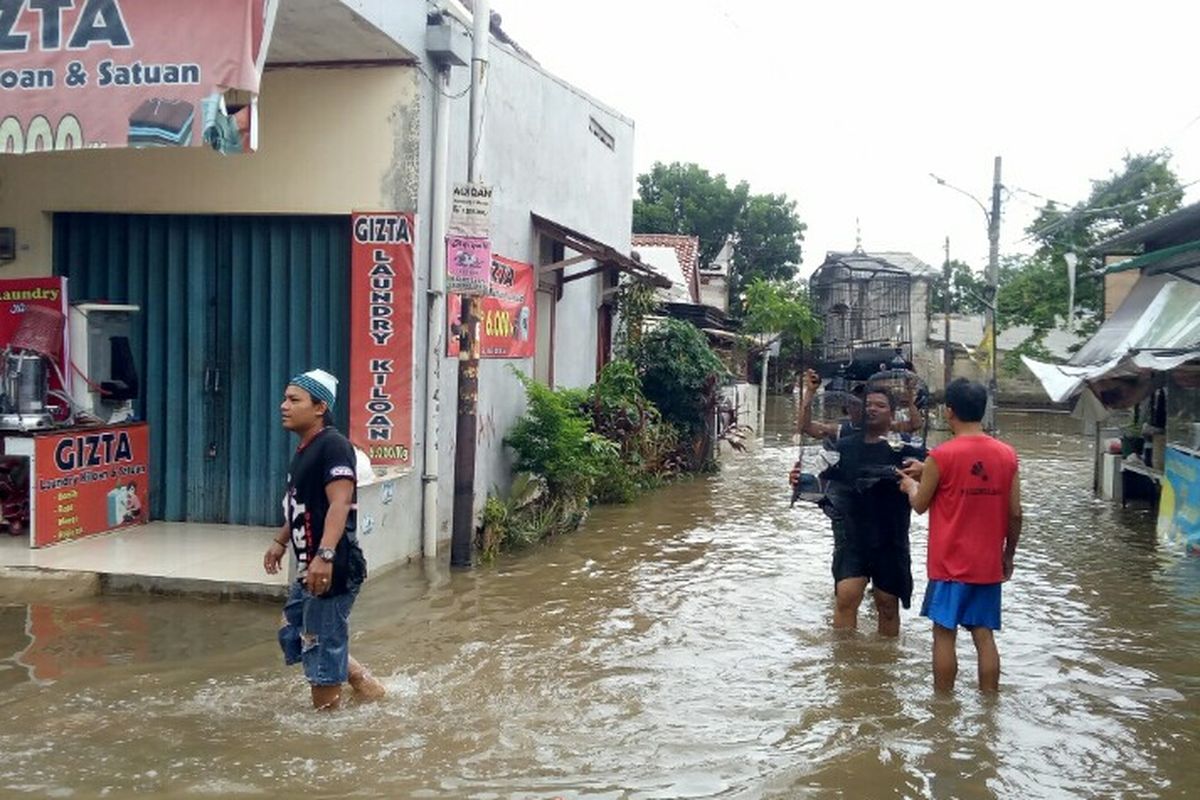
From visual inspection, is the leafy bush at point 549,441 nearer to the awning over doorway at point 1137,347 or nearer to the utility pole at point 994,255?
the awning over doorway at point 1137,347

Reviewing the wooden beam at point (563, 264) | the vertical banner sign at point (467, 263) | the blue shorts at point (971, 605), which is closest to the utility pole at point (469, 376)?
the vertical banner sign at point (467, 263)

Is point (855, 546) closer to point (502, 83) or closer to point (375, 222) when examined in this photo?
point (375, 222)

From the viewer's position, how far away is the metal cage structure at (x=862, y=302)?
122 ft

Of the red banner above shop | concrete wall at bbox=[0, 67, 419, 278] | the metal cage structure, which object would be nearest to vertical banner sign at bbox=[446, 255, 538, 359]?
concrete wall at bbox=[0, 67, 419, 278]

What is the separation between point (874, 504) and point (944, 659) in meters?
1.16

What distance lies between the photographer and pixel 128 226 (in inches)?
371

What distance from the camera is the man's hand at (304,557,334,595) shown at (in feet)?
16.0

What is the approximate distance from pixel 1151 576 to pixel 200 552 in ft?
26.4

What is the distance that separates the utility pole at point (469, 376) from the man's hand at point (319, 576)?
4148 millimetres

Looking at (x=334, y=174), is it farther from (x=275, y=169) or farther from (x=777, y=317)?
(x=777, y=317)

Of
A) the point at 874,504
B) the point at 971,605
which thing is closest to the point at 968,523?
the point at 971,605

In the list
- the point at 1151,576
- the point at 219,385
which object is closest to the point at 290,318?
the point at 219,385

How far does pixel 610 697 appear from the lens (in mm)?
5793

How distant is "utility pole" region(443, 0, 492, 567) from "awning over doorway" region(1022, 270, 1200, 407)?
21.4 feet
